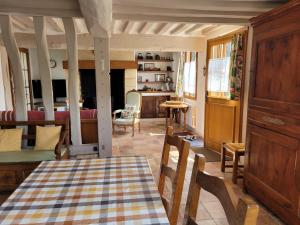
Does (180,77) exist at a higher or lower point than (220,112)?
higher

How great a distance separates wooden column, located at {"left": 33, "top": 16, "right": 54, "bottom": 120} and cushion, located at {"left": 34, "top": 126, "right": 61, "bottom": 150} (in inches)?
10.7

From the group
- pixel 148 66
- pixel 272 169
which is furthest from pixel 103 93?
pixel 148 66

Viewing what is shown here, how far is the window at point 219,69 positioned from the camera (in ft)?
12.4

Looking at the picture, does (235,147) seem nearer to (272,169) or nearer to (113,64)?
(272,169)

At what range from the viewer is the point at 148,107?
7531mm

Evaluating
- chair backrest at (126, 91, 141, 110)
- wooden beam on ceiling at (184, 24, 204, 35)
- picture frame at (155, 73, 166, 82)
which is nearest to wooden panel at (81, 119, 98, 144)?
wooden beam on ceiling at (184, 24, 204, 35)

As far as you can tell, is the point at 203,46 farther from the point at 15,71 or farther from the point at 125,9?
the point at 15,71

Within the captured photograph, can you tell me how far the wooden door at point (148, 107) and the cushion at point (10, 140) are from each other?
15.7ft

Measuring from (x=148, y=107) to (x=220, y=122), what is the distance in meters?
3.78

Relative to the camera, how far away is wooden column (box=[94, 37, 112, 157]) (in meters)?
3.09

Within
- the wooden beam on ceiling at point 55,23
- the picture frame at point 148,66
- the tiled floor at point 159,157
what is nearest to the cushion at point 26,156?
the tiled floor at point 159,157

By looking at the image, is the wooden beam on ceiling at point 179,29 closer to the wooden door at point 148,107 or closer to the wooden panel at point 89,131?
the wooden panel at point 89,131

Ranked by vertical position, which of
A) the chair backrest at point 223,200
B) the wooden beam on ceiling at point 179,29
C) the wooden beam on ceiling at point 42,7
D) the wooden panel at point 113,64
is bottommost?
the chair backrest at point 223,200

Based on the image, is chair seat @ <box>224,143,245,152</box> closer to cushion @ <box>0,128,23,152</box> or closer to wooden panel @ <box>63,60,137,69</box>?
cushion @ <box>0,128,23,152</box>
